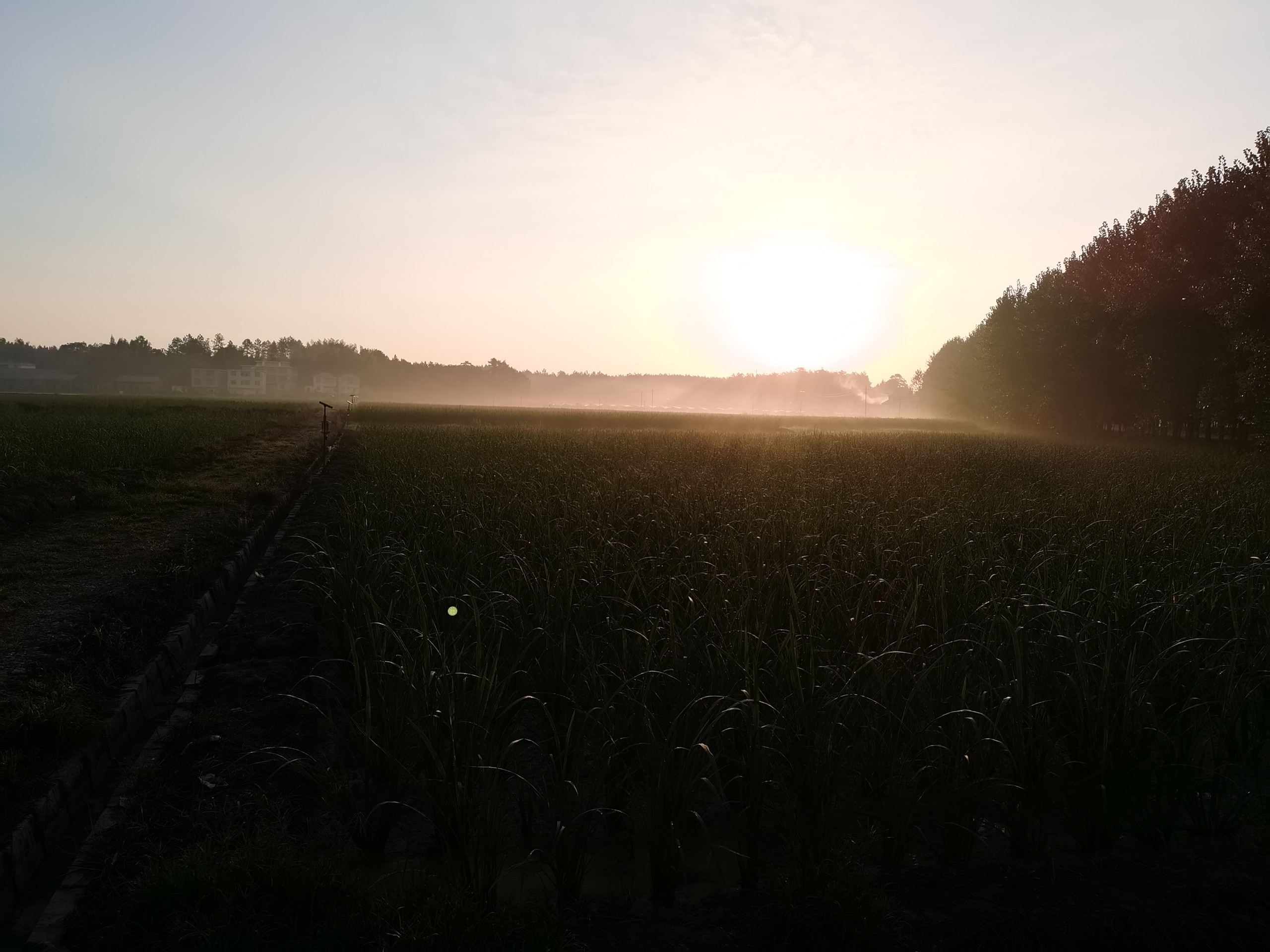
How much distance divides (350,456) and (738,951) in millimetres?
20644

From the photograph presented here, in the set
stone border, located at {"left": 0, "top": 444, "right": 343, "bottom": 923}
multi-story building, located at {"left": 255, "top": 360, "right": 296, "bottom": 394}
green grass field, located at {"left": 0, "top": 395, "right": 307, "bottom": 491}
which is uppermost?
multi-story building, located at {"left": 255, "top": 360, "right": 296, "bottom": 394}

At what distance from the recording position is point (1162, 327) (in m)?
30.3

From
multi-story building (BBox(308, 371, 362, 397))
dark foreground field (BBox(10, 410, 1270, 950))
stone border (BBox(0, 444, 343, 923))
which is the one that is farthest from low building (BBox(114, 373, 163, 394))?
dark foreground field (BBox(10, 410, 1270, 950))

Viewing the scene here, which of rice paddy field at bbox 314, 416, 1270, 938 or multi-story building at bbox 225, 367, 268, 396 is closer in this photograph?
rice paddy field at bbox 314, 416, 1270, 938

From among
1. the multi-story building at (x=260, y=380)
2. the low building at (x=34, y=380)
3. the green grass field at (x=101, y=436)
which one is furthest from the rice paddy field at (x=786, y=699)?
the multi-story building at (x=260, y=380)

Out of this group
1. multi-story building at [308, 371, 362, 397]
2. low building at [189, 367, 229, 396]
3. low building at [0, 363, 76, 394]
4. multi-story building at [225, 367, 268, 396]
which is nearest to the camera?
low building at [0, 363, 76, 394]

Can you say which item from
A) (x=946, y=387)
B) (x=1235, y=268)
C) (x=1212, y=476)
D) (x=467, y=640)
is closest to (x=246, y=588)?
(x=467, y=640)

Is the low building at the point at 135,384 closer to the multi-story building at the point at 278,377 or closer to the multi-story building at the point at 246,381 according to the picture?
the multi-story building at the point at 246,381

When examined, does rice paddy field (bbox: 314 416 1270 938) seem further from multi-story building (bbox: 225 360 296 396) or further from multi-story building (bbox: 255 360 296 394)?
multi-story building (bbox: 255 360 296 394)

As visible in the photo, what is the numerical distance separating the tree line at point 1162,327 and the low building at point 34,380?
119866mm

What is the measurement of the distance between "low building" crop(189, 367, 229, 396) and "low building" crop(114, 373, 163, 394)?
24.6ft

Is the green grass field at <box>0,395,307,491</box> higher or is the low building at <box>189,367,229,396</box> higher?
the low building at <box>189,367,229,396</box>

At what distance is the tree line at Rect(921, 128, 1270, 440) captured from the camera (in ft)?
75.3

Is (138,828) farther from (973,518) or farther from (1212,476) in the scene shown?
(1212,476)
